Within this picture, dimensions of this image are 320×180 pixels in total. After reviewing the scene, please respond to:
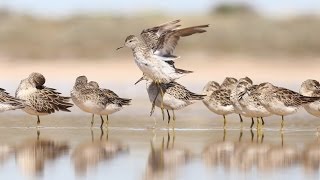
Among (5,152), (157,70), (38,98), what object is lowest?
(5,152)

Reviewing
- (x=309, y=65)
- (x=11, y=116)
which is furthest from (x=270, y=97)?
(x=309, y=65)

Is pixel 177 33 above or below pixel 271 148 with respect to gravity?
above

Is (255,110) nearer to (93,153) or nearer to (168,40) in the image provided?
(168,40)

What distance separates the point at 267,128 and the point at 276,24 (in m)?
28.7

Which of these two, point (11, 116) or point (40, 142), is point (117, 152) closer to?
point (40, 142)

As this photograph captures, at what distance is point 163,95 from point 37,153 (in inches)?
213

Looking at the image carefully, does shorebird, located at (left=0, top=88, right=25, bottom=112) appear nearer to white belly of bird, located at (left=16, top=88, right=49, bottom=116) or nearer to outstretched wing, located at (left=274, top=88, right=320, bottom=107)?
white belly of bird, located at (left=16, top=88, right=49, bottom=116)

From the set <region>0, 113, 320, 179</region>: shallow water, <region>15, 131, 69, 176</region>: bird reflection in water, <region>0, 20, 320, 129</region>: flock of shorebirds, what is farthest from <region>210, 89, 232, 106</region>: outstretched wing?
<region>15, 131, 69, 176</region>: bird reflection in water

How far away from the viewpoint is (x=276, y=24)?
4844 centimetres

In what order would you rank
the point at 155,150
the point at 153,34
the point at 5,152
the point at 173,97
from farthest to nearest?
the point at 153,34
the point at 173,97
the point at 155,150
the point at 5,152

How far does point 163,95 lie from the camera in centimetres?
2119

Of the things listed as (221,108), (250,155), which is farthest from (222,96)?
(250,155)

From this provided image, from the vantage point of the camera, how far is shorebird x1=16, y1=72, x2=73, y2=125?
66.0ft

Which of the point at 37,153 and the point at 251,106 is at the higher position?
the point at 251,106
